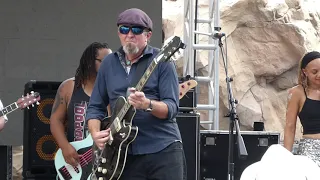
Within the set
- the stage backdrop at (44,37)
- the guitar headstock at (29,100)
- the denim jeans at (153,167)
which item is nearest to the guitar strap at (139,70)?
the denim jeans at (153,167)

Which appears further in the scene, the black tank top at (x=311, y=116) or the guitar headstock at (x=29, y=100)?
the guitar headstock at (x=29, y=100)

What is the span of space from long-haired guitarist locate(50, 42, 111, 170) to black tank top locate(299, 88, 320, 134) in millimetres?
1625

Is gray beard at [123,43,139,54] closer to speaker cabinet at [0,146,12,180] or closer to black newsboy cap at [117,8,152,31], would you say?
black newsboy cap at [117,8,152,31]

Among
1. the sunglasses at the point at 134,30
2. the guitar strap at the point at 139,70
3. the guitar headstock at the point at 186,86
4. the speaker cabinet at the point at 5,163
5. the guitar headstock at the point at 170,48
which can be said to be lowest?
the speaker cabinet at the point at 5,163

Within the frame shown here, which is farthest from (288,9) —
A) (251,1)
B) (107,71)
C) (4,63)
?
(107,71)

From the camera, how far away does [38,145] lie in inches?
239

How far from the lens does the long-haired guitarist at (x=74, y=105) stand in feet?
17.8

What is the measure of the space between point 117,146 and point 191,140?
2.49 m

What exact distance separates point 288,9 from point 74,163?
887 cm

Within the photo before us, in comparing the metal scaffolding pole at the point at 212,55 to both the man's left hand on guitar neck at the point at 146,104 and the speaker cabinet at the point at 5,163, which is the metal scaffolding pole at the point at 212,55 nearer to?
the speaker cabinet at the point at 5,163

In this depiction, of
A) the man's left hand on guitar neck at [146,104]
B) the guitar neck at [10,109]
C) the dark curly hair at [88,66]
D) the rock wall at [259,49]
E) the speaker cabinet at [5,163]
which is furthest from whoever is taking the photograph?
the rock wall at [259,49]

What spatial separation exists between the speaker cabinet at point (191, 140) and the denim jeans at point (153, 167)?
229 cm

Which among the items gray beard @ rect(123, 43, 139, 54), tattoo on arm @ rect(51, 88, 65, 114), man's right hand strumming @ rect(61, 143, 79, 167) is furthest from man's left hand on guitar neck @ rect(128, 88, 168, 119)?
tattoo on arm @ rect(51, 88, 65, 114)

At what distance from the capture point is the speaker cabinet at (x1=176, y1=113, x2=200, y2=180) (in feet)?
20.6
